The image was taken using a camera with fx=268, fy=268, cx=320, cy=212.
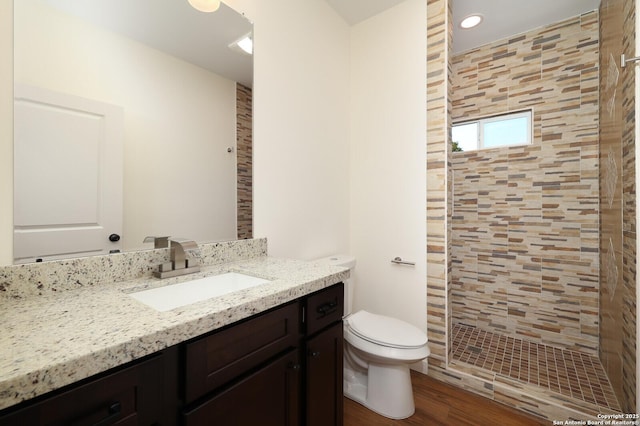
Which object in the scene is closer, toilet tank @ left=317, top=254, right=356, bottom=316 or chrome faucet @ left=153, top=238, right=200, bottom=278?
chrome faucet @ left=153, top=238, right=200, bottom=278

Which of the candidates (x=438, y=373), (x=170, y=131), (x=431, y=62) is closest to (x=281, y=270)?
(x=170, y=131)

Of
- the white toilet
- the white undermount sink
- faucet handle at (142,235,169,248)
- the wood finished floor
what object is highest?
faucet handle at (142,235,169,248)

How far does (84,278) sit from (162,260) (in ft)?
0.85

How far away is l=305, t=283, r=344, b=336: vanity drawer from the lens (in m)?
1.02

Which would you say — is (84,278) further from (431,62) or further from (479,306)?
(479,306)

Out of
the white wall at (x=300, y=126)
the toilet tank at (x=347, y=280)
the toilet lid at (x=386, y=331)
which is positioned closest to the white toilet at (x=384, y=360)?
the toilet lid at (x=386, y=331)

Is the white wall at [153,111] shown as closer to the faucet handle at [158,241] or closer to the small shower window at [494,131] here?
the faucet handle at [158,241]

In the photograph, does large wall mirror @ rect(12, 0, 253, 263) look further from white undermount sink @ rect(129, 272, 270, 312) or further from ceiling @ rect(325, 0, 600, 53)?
A: ceiling @ rect(325, 0, 600, 53)

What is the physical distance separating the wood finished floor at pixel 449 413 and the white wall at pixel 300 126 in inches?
39.0

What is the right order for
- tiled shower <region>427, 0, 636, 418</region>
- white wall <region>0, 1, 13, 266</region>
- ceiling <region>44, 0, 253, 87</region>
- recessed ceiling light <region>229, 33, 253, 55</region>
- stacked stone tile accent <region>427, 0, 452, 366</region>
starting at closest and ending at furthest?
white wall <region>0, 1, 13, 266</region> → ceiling <region>44, 0, 253, 87</region> → recessed ceiling light <region>229, 33, 253, 55</region> → tiled shower <region>427, 0, 636, 418</region> → stacked stone tile accent <region>427, 0, 452, 366</region>

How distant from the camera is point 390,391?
1.54m

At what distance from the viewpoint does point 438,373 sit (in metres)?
1.85

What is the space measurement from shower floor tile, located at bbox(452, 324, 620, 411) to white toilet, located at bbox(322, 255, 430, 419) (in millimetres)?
706

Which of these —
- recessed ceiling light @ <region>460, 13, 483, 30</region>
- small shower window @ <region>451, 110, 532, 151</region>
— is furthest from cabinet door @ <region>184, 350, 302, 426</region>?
recessed ceiling light @ <region>460, 13, 483, 30</region>
